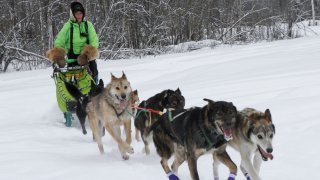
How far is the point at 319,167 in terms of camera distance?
3.89m

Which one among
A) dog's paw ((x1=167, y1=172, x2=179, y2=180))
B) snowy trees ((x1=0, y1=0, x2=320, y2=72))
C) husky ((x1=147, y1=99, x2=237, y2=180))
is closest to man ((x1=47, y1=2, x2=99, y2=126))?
husky ((x1=147, y1=99, x2=237, y2=180))

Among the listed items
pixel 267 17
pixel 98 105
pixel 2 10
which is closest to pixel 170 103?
pixel 98 105

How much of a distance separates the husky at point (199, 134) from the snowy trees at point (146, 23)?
11903 mm

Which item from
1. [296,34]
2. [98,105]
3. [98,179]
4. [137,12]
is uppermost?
[137,12]

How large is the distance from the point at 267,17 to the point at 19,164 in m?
17.4

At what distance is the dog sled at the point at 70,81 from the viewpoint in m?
6.58

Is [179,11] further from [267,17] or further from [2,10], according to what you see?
[2,10]

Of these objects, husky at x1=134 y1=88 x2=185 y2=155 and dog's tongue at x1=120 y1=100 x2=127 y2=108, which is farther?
dog's tongue at x1=120 y1=100 x2=127 y2=108

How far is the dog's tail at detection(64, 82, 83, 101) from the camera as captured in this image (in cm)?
630

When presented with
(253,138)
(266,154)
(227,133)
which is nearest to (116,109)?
(227,133)

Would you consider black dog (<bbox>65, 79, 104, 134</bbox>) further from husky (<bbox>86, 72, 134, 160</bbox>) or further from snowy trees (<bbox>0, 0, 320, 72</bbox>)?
snowy trees (<bbox>0, 0, 320, 72</bbox>)

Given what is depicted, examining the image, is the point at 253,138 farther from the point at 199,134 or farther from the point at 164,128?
the point at 164,128

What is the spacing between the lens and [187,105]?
6.99 metres

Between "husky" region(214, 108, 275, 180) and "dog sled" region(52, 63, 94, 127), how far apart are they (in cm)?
327
